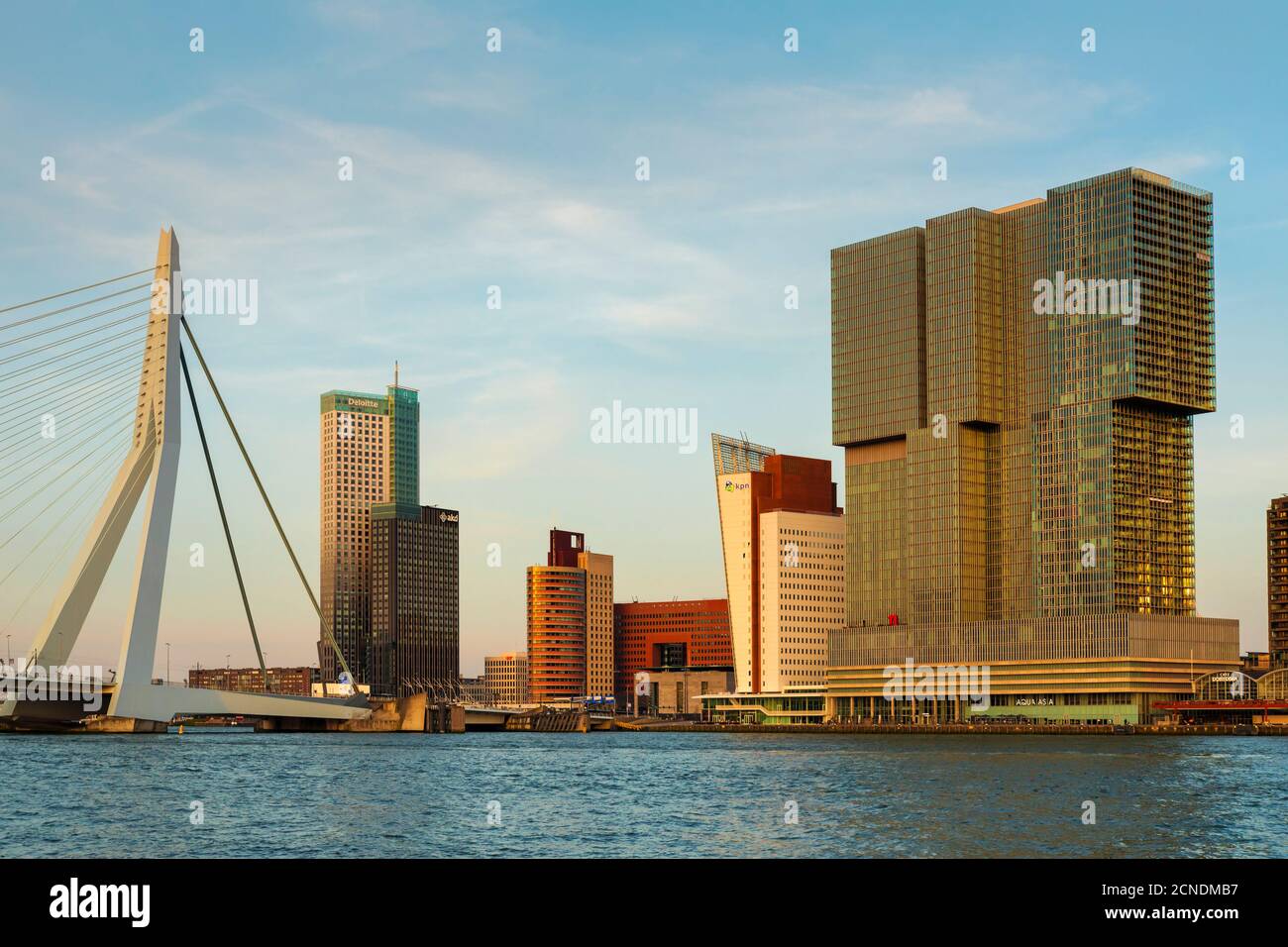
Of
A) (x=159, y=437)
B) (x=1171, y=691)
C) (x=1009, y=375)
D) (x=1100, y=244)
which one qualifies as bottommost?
(x=1171, y=691)

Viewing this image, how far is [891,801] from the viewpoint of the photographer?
5319cm

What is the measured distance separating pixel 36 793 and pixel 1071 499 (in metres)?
139

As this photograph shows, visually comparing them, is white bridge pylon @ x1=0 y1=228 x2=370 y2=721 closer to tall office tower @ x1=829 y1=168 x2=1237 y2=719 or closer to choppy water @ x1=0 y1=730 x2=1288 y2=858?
choppy water @ x1=0 y1=730 x2=1288 y2=858

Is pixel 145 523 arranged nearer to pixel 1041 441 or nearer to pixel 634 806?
pixel 634 806

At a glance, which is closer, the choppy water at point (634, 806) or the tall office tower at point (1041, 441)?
the choppy water at point (634, 806)

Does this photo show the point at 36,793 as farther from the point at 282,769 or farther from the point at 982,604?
the point at 982,604

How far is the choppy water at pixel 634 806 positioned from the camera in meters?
37.4

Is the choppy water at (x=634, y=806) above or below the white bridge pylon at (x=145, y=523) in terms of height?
below
